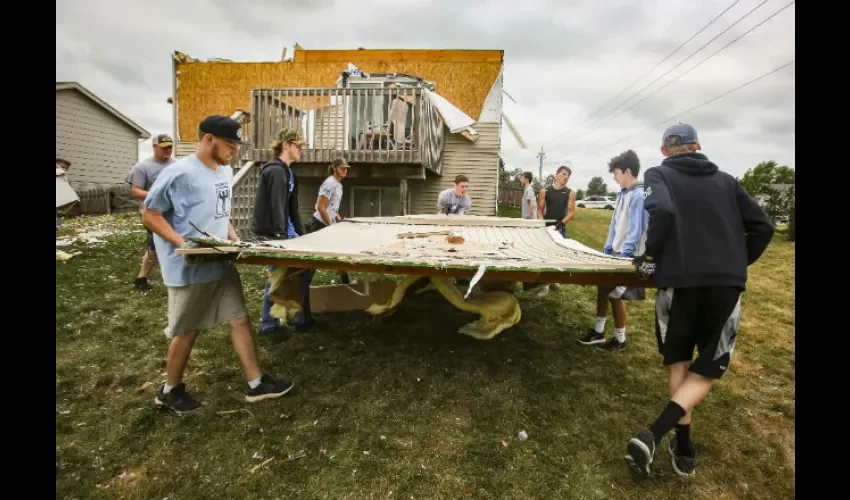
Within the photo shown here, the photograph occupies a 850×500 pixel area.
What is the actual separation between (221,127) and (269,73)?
37.7 feet

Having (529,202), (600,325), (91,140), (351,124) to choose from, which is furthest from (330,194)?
(91,140)

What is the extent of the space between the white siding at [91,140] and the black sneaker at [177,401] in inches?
655

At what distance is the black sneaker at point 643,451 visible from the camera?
6.65 ft

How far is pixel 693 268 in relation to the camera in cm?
205

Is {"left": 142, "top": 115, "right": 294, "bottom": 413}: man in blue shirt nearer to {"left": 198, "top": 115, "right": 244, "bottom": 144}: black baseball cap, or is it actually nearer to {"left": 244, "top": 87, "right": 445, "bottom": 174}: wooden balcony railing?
{"left": 198, "top": 115, "right": 244, "bottom": 144}: black baseball cap

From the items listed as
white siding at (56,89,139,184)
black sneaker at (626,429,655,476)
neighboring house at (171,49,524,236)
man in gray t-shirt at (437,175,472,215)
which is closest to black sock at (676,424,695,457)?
black sneaker at (626,429,655,476)

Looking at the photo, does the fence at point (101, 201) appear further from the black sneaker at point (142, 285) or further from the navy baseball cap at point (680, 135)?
the navy baseball cap at point (680, 135)

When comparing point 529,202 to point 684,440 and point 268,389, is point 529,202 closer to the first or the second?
point 684,440

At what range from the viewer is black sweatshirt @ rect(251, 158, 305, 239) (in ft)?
11.7

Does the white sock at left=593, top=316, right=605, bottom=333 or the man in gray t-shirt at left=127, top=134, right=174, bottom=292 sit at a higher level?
the man in gray t-shirt at left=127, top=134, right=174, bottom=292

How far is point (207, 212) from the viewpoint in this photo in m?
2.50

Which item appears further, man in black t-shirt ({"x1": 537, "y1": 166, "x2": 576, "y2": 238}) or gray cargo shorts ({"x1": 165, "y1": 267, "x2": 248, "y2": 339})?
man in black t-shirt ({"x1": 537, "y1": 166, "x2": 576, "y2": 238})

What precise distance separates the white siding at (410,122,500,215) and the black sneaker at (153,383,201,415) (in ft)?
30.7
